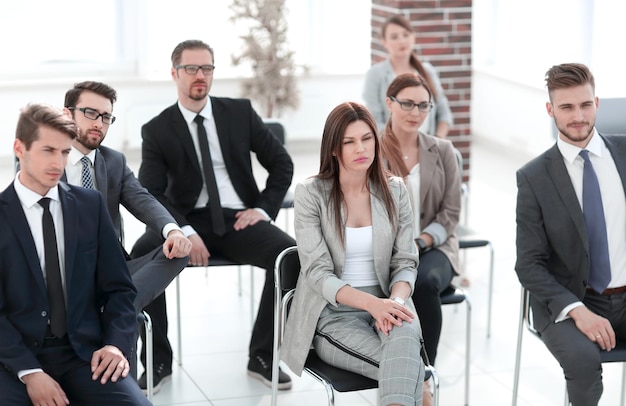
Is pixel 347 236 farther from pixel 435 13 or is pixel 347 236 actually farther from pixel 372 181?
pixel 435 13

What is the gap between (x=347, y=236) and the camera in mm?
3424

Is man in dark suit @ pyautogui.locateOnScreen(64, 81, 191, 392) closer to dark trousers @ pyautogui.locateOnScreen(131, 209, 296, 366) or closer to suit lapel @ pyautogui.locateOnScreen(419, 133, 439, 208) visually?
dark trousers @ pyautogui.locateOnScreen(131, 209, 296, 366)

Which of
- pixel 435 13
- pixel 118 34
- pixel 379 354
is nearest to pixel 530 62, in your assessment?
pixel 435 13

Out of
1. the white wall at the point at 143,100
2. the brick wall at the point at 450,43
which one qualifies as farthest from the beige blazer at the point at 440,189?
the white wall at the point at 143,100

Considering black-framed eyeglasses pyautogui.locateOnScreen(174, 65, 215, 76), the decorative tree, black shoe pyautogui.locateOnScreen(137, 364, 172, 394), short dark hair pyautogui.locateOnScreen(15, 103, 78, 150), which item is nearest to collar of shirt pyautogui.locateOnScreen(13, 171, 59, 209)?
short dark hair pyautogui.locateOnScreen(15, 103, 78, 150)

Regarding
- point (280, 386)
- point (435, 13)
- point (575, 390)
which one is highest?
point (435, 13)

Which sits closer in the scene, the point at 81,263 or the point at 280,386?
the point at 81,263

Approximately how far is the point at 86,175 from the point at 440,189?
1488 mm

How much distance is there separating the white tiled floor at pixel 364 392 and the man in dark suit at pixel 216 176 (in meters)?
0.18

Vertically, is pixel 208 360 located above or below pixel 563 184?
below

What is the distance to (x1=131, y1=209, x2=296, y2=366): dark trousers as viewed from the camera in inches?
165

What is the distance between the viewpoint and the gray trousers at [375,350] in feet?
10.1

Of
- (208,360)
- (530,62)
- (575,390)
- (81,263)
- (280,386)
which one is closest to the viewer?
(81,263)

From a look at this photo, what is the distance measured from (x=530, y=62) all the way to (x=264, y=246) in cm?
523
